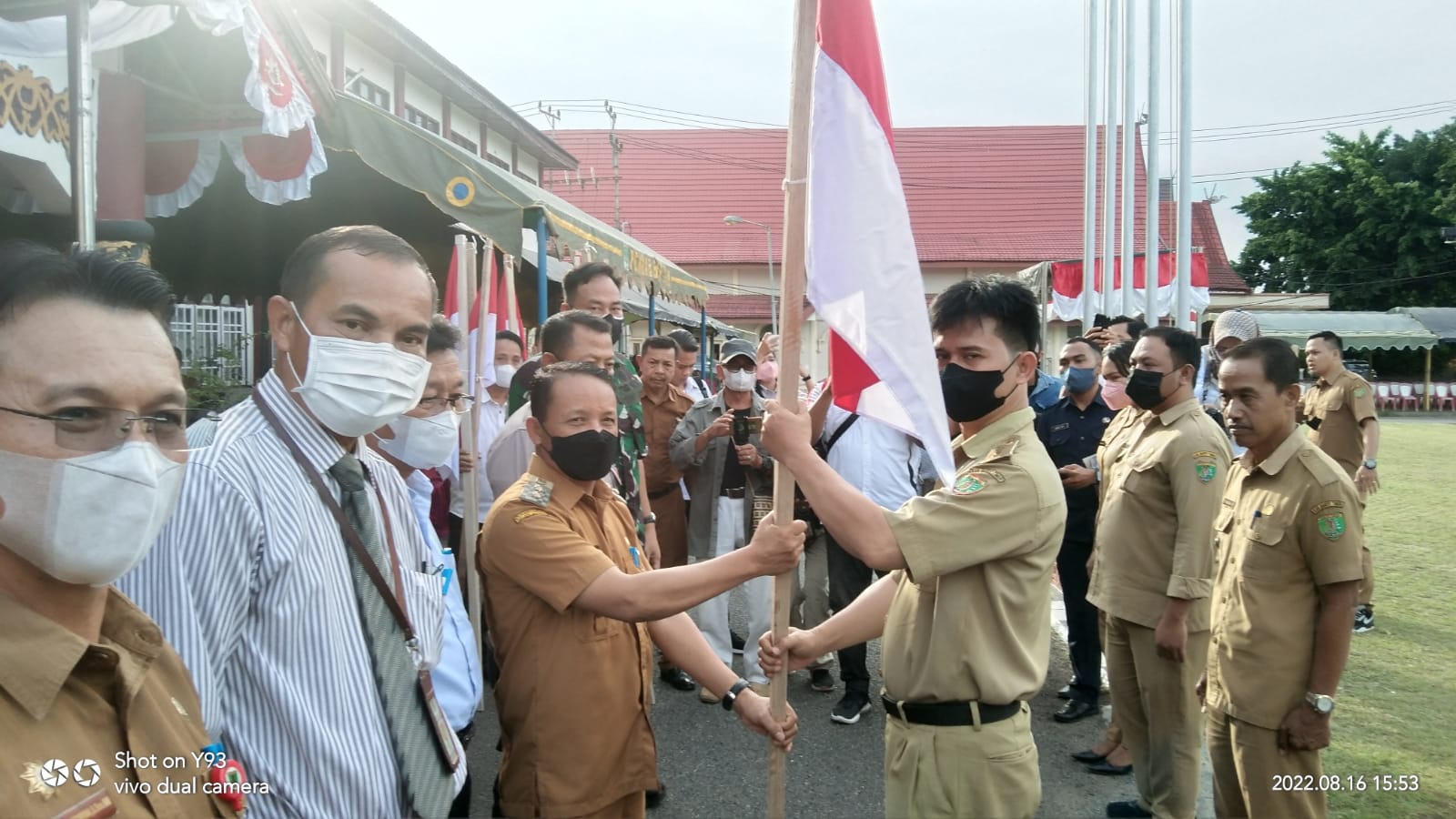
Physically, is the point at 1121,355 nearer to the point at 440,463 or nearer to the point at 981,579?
the point at 981,579

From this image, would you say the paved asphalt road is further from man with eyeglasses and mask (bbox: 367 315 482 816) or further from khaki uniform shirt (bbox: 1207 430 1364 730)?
khaki uniform shirt (bbox: 1207 430 1364 730)

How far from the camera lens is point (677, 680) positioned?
5703 mm

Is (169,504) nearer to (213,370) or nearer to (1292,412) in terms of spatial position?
(1292,412)

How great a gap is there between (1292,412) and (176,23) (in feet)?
18.5

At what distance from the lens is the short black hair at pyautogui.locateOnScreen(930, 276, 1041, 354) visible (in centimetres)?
251

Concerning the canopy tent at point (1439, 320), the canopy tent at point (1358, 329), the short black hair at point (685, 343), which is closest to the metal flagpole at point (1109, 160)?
the short black hair at point (685, 343)


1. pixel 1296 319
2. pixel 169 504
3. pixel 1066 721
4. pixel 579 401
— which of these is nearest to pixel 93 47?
pixel 579 401

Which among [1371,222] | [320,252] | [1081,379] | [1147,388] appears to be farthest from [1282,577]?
[1371,222]

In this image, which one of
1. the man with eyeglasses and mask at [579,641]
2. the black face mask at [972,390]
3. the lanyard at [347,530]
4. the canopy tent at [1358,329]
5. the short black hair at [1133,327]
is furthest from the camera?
the canopy tent at [1358,329]

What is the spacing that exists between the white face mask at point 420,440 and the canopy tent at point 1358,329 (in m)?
38.7

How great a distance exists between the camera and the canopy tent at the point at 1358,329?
36.5 meters

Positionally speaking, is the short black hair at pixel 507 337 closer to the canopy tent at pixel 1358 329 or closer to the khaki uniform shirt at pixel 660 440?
the khaki uniform shirt at pixel 660 440

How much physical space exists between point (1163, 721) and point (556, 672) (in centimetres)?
265

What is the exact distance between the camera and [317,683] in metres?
1.62
